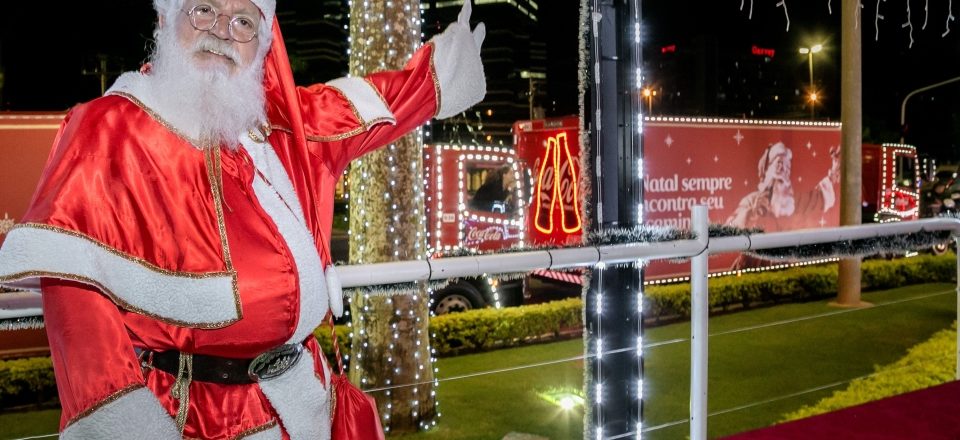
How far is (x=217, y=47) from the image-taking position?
1.55 metres

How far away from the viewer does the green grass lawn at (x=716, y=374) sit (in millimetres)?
4746

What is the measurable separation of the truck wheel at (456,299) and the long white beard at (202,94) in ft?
19.5

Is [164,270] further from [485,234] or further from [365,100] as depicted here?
[485,234]

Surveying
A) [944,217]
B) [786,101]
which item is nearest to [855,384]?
[944,217]

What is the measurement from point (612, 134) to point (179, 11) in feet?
5.29

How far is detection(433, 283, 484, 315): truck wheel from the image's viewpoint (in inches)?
295

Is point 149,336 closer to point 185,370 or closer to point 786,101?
point 185,370

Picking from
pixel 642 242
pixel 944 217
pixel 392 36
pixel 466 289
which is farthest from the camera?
pixel 466 289

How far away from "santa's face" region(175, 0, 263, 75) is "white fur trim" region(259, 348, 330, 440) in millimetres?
668

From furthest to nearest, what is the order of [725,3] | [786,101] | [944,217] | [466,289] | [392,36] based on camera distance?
[786,101], [466,289], [725,3], [392,36], [944,217]

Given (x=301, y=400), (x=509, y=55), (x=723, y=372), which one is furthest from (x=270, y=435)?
(x=509, y=55)

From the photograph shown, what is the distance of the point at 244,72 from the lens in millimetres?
1600

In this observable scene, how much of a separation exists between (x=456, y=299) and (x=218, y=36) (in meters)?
6.12

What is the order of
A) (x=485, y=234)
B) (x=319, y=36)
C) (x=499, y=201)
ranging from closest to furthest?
(x=485, y=234), (x=499, y=201), (x=319, y=36)
